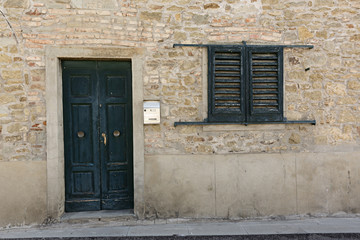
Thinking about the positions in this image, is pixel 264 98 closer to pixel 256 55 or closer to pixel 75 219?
pixel 256 55

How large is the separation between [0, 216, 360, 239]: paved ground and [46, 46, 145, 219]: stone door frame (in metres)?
0.28

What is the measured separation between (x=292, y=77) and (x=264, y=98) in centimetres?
64

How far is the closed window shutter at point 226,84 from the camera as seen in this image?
411 cm

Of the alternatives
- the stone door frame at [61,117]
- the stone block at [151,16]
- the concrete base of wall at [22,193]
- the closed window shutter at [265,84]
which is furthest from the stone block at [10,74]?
the closed window shutter at [265,84]

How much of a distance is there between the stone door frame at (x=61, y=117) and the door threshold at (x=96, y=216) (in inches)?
4.7

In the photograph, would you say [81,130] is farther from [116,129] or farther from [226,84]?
[226,84]

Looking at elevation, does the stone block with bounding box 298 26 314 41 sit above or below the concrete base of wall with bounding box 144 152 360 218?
above

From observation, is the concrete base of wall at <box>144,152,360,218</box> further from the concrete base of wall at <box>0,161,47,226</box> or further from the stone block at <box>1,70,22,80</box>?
the stone block at <box>1,70,22,80</box>

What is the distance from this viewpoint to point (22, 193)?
3.81m

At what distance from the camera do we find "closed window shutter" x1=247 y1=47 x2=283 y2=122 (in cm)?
417

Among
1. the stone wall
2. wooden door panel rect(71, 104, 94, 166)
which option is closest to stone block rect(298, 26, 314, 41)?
the stone wall

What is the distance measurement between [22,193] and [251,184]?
3.82m

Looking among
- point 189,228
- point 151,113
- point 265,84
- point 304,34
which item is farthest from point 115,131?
point 304,34

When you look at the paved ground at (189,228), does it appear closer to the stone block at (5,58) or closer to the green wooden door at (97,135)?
the green wooden door at (97,135)
